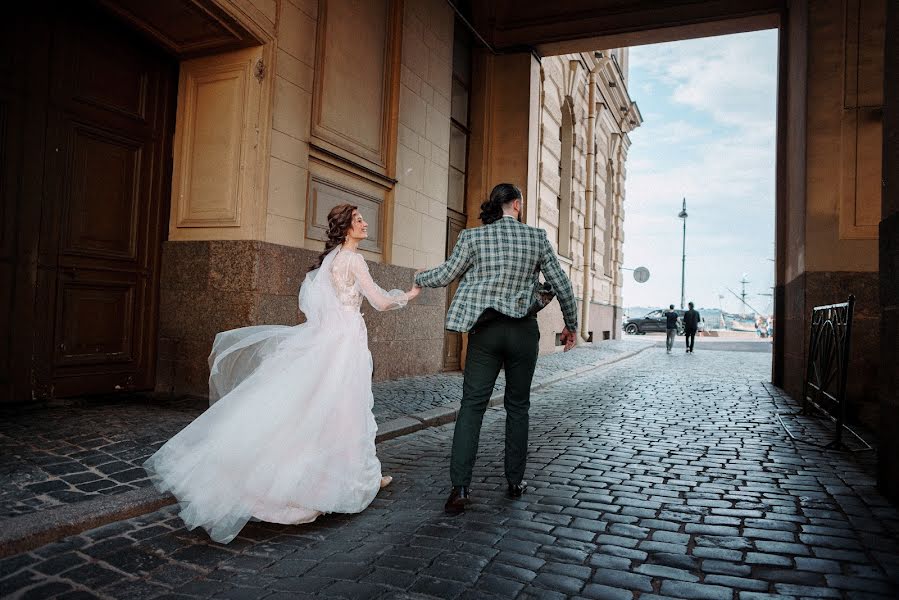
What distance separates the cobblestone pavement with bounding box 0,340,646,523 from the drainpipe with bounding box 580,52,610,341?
14501mm

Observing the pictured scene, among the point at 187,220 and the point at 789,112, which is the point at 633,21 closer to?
the point at 789,112

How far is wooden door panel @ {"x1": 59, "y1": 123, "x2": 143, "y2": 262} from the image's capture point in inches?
246

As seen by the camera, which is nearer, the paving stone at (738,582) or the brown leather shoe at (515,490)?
the paving stone at (738,582)

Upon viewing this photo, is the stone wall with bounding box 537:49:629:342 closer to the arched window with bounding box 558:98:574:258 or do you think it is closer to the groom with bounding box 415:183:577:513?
the arched window with bounding box 558:98:574:258

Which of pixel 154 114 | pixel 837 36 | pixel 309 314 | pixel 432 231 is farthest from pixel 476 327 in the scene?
pixel 837 36

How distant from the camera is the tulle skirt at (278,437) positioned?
3.49m

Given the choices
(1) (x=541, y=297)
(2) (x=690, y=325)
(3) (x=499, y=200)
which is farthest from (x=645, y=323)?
(3) (x=499, y=200)

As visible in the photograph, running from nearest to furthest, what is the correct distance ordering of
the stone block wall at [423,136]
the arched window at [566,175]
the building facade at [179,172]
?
the building facade at [179,172] → the stone block wall at [423,136] → the arched window at [566,175]

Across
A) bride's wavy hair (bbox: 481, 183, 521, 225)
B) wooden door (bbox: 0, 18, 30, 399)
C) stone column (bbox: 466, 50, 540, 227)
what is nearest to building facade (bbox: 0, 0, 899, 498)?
wooden door (bbox: 0, 18, 30, 399)

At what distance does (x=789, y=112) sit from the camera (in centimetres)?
1105

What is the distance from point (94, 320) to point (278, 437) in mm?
3890

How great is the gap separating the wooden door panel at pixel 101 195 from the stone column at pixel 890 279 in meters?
6.86

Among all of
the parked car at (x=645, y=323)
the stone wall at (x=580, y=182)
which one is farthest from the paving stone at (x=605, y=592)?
the parked car at (x=645, y=323)

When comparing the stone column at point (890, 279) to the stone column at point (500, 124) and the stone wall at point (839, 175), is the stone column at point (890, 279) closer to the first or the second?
the stone wall at point (839, 175)
